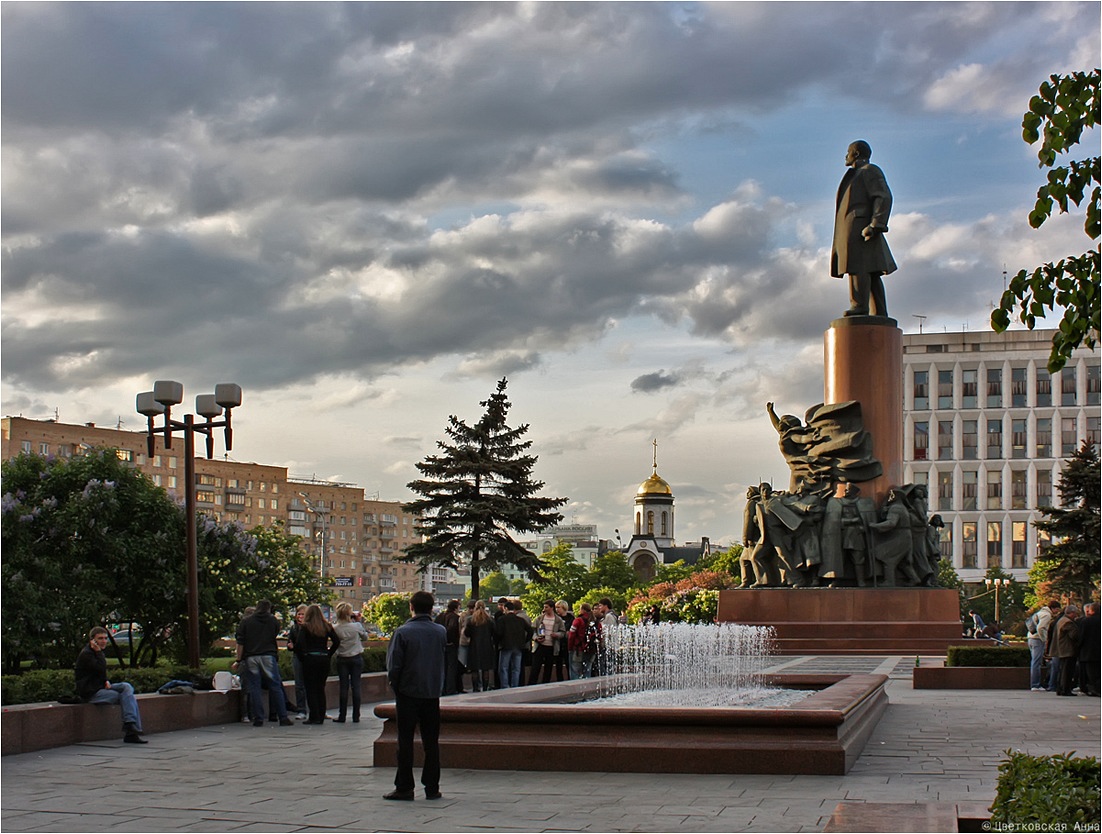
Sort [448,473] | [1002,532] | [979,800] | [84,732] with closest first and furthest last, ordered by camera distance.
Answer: [979,800] < [84,732] < [448,473] < [1002,532]

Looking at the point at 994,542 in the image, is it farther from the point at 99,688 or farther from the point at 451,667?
the point at 99,688

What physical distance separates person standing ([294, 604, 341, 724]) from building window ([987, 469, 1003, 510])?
288ft

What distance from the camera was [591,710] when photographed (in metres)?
11.2

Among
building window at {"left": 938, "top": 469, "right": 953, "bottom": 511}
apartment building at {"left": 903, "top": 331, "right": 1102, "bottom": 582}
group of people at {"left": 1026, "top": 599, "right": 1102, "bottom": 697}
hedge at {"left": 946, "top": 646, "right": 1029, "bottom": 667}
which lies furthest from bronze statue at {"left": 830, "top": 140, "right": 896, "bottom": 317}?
building window at {"left": 938, "top": 469, "right": 953, "bottom": 511}

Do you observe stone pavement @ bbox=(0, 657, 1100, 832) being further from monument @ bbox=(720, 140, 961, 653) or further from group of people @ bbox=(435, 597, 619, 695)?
monument @ bbox=(720, 140, 961, 653)

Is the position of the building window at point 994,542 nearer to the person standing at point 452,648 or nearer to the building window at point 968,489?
the building window at point 968,489

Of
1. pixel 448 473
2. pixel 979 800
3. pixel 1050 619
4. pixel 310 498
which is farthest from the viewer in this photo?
pixel 310 498

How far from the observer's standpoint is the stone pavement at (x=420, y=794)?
8734 mm

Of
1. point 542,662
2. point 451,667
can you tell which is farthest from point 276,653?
point 542,662

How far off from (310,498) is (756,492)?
128 m

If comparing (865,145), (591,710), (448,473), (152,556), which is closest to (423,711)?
(591,710)

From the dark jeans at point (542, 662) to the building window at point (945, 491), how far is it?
269ft

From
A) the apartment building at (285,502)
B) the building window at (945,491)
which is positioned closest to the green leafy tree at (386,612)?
the apartment building at (285,502)

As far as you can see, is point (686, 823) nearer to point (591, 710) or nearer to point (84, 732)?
point (591, 710)
